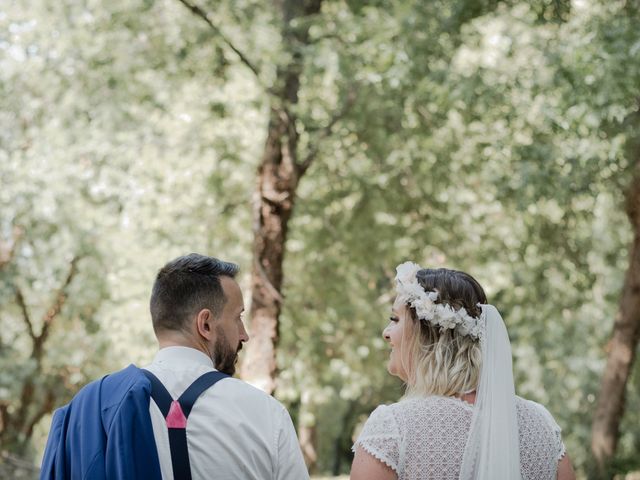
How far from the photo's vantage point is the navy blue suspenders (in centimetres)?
300

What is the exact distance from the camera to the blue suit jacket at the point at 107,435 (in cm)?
292

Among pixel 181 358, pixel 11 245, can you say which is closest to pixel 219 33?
pixel 181 358

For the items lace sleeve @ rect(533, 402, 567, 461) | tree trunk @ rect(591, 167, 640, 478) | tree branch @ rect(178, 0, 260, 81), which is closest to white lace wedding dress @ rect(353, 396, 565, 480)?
lace sleeve @ rect(533, 402, 567, 461)

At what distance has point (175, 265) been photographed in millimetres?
3271

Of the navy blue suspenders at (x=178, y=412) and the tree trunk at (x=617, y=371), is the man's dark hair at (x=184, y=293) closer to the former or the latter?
the navy blue suspenders at (x=178, y=412)

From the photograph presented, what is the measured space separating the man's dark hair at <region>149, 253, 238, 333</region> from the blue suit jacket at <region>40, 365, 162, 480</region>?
23 centimetres

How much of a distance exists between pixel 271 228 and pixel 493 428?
26.9ft

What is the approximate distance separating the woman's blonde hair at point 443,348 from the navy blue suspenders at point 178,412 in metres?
0.68

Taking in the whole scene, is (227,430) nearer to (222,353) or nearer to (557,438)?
(222,353)

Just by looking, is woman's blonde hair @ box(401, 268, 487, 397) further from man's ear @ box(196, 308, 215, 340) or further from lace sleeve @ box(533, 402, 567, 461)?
man's ear @ box(196, 308, 215, 340)

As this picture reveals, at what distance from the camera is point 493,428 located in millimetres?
3203

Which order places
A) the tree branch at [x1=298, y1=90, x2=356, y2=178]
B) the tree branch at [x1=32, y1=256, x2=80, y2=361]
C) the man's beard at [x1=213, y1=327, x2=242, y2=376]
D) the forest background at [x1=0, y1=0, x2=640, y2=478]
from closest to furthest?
1. the man's beard at [x1=213, y1=327, x2=242, y2=376]
2. the forest background at [x1=0, y1=0, x2=640, y2=478]
3. the tree branch at [x1=298, y1=90, x2=356, y2=178]
4. the tree branch at [x1=32, y1=256, x2=80, y2=361]

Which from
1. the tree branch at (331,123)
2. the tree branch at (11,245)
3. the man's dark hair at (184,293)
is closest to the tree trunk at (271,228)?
the tree branch at (331,123)

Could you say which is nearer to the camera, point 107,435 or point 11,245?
point 107,435
